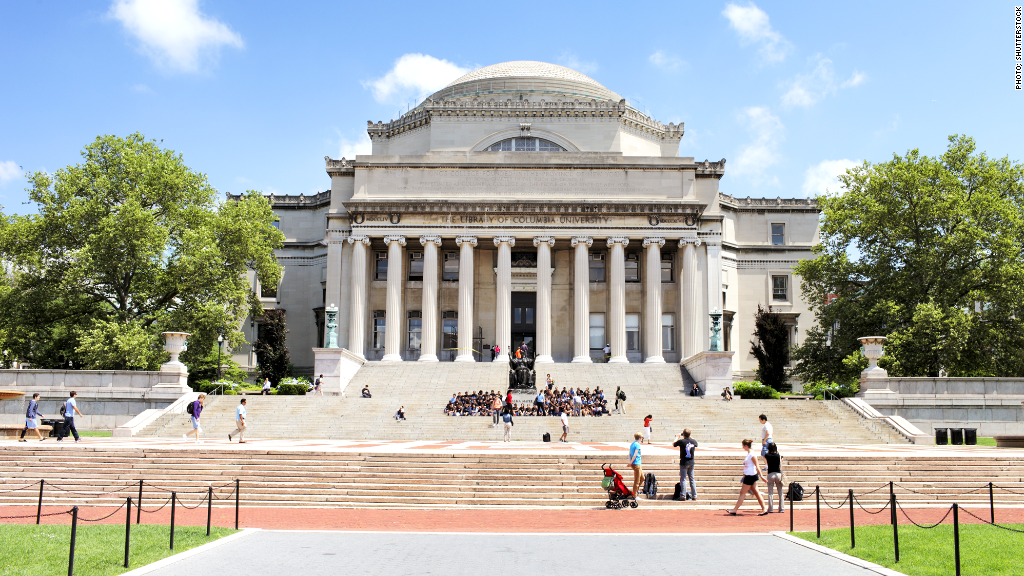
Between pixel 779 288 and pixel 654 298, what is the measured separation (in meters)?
17.3

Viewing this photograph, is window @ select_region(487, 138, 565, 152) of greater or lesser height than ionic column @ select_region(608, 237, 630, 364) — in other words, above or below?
above

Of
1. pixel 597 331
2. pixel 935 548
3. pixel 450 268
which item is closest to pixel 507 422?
pixel 935 548

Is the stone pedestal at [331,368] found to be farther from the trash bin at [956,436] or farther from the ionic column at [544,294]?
the trash bin at [956,436]

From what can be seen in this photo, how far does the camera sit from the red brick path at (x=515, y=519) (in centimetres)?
1562

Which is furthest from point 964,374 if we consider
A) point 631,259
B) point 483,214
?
point 483,214

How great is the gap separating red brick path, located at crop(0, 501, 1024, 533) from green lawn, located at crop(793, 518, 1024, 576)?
1566mm

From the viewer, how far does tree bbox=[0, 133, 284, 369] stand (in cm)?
4044

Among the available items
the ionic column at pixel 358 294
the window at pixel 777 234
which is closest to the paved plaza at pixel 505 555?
the ionic column at pixel 358 294

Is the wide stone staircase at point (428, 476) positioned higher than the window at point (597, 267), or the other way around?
the window at point (597, 267)

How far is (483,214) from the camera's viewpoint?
52281 mm

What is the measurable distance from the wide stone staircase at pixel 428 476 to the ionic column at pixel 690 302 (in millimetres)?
29774

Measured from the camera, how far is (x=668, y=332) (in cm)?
5472

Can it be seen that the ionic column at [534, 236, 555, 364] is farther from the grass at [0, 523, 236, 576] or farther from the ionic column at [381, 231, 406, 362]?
the grass at [0, 523, 236, 576]

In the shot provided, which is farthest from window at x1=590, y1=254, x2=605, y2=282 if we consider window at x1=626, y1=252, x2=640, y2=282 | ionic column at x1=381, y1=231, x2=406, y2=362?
ionic column at x1=381, y1=231, x2=406, y2=362
